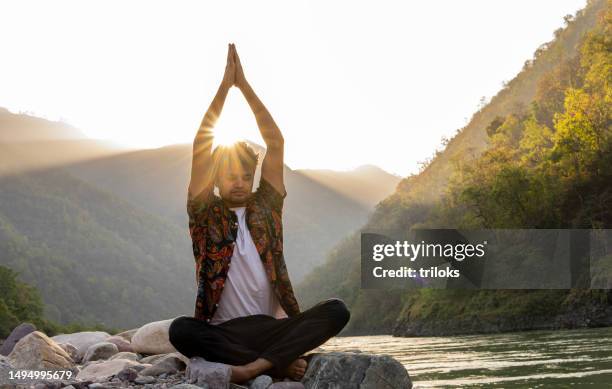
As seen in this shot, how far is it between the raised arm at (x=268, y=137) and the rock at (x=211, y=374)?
4.50 ft

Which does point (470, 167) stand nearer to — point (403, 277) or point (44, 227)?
point (403, 277)

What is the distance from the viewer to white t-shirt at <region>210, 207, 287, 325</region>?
212 inches

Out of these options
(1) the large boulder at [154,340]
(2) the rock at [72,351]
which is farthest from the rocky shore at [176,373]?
(2) the rock at [72,351]

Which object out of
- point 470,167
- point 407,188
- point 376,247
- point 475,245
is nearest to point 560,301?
point 475,245

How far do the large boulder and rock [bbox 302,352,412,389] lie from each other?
4.59m

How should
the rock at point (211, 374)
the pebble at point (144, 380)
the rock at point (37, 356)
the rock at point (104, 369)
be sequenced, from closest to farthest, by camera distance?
the rock at point (211, 374), the pebble at point (144, 380), the rock at point (104, 369), the rock at point (37, 356)

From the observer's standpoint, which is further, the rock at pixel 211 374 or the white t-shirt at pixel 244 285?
the white t-shirt at pixel 244 285

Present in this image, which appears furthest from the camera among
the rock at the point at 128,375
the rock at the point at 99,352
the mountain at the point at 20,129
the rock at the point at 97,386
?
the mountain at the point at 20,129

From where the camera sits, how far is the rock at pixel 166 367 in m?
6.72

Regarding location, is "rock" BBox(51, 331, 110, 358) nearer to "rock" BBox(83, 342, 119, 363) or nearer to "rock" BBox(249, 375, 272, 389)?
"rock" BBox(83, 342, 119, 363)

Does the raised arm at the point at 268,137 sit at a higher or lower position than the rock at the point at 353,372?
higher

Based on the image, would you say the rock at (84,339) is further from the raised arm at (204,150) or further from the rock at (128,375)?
the raised arm at (204,150)

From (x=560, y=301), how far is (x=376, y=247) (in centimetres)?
4415

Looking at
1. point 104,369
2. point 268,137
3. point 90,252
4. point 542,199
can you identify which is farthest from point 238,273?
point 90,252
